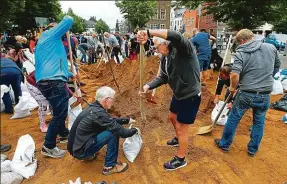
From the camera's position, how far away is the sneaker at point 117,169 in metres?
2.85

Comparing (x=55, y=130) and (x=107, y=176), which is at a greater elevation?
(x=55, y=130)

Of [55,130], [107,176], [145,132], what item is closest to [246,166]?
[145,132]

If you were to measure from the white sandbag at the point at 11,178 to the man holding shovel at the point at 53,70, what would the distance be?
516 millimetres

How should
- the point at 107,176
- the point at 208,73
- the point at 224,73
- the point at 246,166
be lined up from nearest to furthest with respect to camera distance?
the point at 107,176
the point at 246,166
the point at 224,73
the point at 208,73

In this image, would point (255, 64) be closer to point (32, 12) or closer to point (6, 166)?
point (6, 166)

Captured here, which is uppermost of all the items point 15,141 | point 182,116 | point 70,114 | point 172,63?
point 172,63

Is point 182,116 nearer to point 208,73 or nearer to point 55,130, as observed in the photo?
point 55,130

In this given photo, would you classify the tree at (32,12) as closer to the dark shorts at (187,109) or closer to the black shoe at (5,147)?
the black shoe at (5,147)

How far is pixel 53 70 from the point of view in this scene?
2.99 meters

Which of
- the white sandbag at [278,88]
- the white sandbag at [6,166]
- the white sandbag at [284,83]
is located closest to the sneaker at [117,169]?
the white sandbag at [6,166]

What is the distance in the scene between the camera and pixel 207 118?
4629mm

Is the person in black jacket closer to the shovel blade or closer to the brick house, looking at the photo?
the shovel blade

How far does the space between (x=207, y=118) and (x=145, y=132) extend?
4.76 ft

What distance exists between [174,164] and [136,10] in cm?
3786
